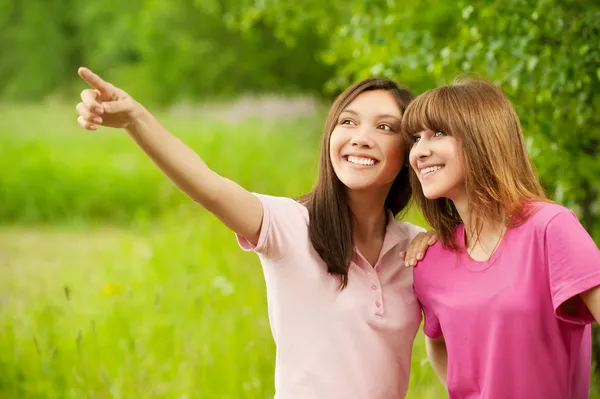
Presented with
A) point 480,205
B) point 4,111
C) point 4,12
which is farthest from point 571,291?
point 4,12

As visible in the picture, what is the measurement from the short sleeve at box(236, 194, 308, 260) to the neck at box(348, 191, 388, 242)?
18cm

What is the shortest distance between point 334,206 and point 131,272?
3.47 m

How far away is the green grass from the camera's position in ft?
11.0

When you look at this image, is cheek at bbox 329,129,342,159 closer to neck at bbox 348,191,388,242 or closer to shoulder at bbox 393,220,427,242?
neck at bbox 348,191,388,242

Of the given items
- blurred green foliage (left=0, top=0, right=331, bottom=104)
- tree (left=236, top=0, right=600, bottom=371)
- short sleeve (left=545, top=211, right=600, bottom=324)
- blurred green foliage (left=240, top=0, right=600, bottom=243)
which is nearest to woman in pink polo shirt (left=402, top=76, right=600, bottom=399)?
short sleeve (left=545, top=211, right=600, bottom=324)

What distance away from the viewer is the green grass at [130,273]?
3.37 meters

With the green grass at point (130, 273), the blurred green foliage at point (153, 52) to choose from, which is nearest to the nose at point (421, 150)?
the green grass at point (130, 273)

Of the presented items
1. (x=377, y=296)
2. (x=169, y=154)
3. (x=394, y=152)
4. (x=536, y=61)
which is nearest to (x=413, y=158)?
(x=394, y=152)

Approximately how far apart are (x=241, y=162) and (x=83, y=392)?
478cm

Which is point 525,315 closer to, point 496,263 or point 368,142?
point 496,263

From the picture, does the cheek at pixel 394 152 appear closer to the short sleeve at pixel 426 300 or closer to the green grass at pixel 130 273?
the short sleeve at pixel 426 300

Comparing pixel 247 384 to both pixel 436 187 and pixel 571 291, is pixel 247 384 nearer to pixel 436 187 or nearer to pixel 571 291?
pixel 436 187

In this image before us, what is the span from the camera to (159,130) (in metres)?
1.77

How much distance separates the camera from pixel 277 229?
1970 millimetres
